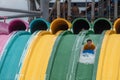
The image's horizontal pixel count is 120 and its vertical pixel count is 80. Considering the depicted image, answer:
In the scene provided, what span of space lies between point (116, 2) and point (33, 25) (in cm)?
295

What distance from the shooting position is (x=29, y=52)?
11.8 feet

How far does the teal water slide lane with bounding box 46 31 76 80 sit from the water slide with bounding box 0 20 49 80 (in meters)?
0.30

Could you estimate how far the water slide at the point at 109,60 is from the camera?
3.16 meters

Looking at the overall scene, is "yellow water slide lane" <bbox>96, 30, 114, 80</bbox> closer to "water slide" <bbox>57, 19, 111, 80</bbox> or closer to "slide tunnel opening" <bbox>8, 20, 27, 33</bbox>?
"water slide" <bbox>57, 19, 111, 80</bbox>

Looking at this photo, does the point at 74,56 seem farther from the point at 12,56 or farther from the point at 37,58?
the point at 12,56

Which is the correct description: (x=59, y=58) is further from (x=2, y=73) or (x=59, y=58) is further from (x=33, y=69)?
(x=2, y=73)

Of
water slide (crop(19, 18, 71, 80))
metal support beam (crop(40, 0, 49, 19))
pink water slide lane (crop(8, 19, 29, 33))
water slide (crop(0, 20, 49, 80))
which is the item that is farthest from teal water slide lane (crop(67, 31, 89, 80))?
metal support beam (crop(40, 0, 49, 19))

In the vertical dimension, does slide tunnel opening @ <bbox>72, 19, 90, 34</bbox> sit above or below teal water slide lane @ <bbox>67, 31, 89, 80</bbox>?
above

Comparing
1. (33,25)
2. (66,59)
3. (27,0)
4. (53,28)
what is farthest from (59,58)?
(27,0)

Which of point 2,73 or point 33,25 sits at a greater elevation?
point 33,25

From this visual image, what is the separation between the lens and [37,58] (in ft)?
11.6

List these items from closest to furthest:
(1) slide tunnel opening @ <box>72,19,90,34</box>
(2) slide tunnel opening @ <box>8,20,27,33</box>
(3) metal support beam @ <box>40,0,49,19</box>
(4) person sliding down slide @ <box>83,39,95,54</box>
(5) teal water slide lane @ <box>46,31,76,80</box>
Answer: (5) teal water slide lane @ <box>46,31,76,80</box>, (4) person sliding down slide @ <box>83,39,95,54</box>, (1) slide tunnel opening @ <box>72,19,90,34</box>, (2) slide tunnel opening @ <box>8,20,27,33</box>, (3) metal support beam @ <box>40,0,49,19</box>

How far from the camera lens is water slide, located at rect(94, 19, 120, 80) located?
10.4 feet

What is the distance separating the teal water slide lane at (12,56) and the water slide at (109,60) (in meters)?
Result: 0.76
